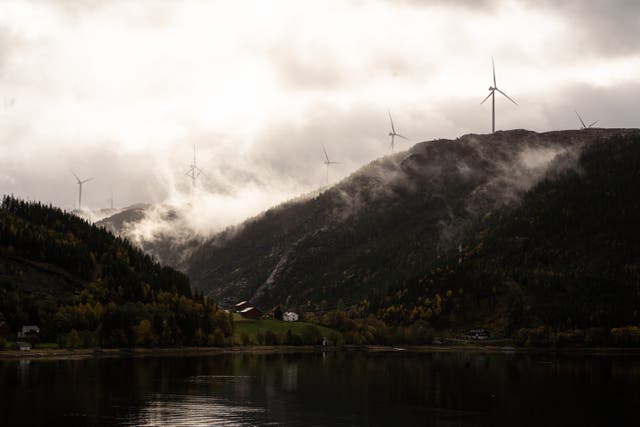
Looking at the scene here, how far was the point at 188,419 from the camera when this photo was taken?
123m

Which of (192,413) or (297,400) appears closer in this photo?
(192,413)

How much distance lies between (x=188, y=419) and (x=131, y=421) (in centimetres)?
850

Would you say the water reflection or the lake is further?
the lake

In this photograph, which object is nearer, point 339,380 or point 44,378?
point 44,378

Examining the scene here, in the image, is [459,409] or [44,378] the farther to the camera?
[44,378]

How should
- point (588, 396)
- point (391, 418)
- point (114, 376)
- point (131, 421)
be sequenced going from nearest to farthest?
point (131, 421)
point (391, 418)
point (588, 396)
point (114, 376)

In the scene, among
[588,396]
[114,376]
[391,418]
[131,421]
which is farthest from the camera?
[114,376]

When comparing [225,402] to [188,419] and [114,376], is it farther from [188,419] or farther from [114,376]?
[114,376]

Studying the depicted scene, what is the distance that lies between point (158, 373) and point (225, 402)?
193ft

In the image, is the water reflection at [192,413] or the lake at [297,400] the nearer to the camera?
the water reflection at [192,413]

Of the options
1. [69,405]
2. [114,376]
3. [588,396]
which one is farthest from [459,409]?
[114,376]

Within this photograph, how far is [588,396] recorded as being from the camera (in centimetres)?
16762

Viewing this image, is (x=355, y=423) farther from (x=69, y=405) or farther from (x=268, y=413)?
(x=69, y=405)

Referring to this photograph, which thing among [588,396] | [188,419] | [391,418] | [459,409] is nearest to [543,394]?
[588,396]
